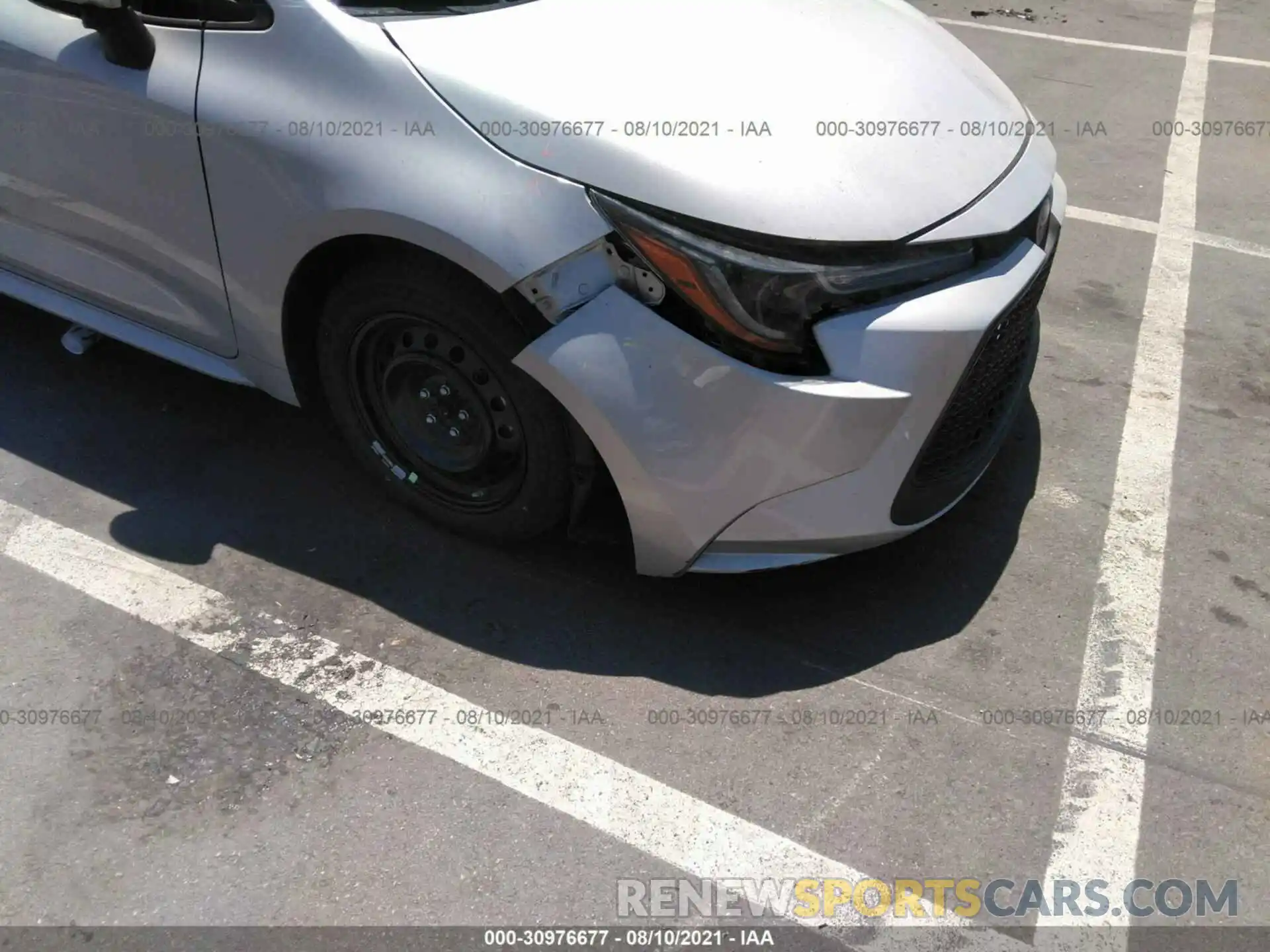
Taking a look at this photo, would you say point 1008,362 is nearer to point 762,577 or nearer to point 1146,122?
point 762,577

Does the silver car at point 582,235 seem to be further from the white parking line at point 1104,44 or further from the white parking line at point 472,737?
the white parking line at point 1104,44

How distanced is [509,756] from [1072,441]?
2173 mm

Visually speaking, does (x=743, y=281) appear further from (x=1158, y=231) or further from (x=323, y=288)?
(x=1158, y=231)

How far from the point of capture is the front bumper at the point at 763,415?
258 cm

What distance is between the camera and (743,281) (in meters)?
2.54

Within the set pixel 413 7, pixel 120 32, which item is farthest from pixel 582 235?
pixel 120 32

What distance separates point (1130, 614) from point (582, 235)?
1770 mm

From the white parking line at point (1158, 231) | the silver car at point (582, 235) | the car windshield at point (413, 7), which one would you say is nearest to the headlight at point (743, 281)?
the silver car at point (582, 235)

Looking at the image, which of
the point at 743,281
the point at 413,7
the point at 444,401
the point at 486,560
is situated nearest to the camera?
the point at 743,281

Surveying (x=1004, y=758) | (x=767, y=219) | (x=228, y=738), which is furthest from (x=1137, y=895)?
(x=228, y=738)

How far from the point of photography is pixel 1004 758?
268 cm

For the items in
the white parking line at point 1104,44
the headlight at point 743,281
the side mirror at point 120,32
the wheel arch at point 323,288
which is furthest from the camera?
the white parking line at point 1104,44

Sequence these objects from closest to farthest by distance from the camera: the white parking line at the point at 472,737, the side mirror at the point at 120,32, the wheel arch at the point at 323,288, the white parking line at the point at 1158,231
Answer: the white parking line at the point at 472,737
the wheel arch at the point at 323,288
the side mirror at the point at 120,32
the white parking line at the point at 1158,231

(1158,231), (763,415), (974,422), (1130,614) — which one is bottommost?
(1130,614)
